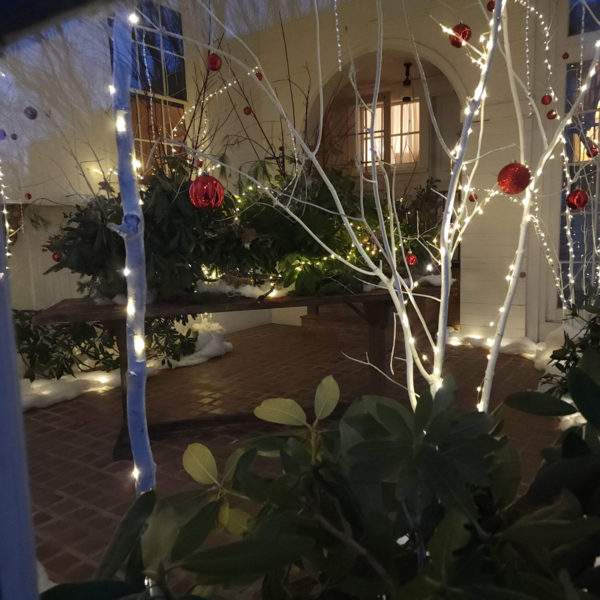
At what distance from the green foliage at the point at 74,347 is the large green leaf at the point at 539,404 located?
11.5 feet

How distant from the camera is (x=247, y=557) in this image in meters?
0.35

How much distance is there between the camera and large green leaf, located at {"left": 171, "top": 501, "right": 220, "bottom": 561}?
0.39 m

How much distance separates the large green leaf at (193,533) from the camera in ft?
1.29

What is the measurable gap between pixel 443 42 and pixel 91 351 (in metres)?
4.91

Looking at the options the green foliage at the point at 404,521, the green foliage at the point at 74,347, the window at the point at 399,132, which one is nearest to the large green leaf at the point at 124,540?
the green foliage at the point at 404,521

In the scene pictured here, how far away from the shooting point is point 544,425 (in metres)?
3.20

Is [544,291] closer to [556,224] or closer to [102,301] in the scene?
[556,224]

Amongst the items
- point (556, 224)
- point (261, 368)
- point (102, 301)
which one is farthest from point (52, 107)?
point (556, 224)

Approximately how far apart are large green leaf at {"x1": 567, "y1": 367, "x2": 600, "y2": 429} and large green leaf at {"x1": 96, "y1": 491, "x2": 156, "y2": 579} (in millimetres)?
385

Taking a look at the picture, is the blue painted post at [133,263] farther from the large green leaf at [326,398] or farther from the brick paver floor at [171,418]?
the brick paver floor at [171,418]

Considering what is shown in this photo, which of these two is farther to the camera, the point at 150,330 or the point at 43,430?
the point at 150,330

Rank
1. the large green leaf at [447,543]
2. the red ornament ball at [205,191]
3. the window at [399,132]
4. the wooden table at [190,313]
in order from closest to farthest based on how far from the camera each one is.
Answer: the large green leaf at [447,543] < the red ornament ball at [205,191] < the wooden table at [190,313] < the window at [399,132]

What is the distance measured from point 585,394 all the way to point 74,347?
15.4ft

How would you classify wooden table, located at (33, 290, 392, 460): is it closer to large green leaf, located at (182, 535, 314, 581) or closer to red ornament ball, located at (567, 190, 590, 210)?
red ornament ball, located at (567, 190, 590, 210)
